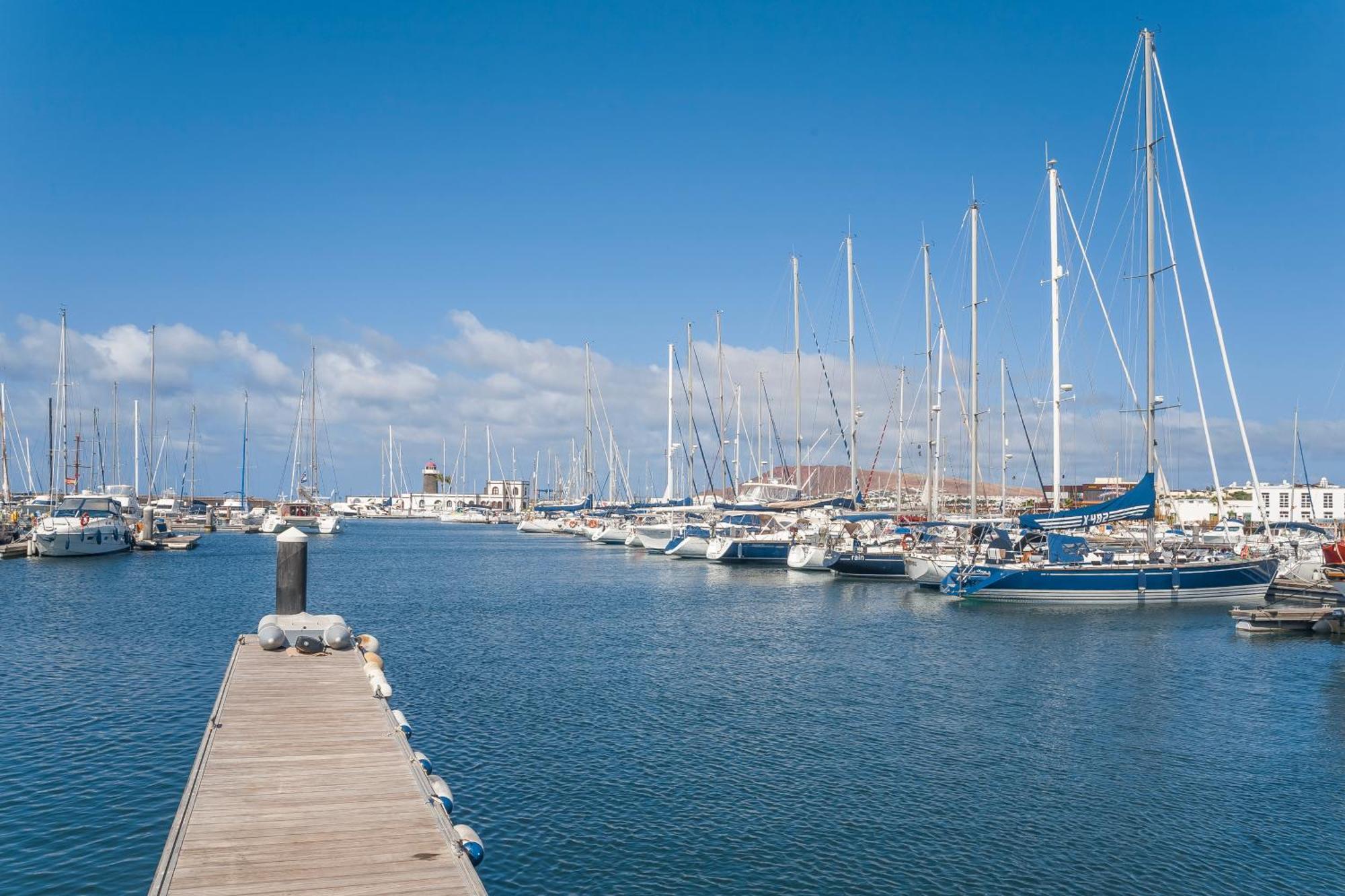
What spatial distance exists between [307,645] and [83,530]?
63471mm

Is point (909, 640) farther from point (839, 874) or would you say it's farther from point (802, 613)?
point (839, 874)

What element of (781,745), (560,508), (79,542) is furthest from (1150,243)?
(560,508)

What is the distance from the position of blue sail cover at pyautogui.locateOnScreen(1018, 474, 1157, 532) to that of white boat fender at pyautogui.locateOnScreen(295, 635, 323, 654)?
38241 millimetres

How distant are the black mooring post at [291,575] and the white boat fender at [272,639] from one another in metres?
1.89

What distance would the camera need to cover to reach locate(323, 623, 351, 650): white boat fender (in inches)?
899

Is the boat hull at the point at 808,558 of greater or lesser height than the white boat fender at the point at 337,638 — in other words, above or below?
below

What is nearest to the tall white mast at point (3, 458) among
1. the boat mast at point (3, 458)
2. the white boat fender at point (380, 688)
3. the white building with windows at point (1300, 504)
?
the boat mast at point (3, 458)

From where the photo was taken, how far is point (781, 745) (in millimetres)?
22266

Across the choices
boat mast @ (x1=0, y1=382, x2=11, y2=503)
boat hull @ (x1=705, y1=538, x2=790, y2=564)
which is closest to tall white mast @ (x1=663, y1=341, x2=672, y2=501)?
boat hull @ (x1=705, y1=538, x2=790, y2=564)

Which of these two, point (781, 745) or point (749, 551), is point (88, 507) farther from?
point (781, 745)

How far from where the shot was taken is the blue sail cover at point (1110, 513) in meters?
48.4

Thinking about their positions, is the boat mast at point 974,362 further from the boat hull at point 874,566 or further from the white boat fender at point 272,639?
the white boat fender at point 272,639

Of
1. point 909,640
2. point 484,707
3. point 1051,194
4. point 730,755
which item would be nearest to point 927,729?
point 730,755

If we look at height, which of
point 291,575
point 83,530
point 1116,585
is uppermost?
point 291,575
